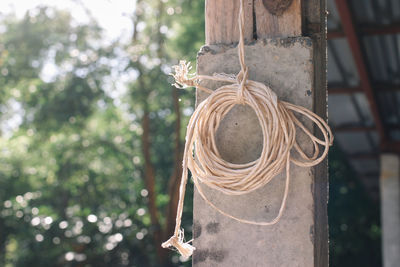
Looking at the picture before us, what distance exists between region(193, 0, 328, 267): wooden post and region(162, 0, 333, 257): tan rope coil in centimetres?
5

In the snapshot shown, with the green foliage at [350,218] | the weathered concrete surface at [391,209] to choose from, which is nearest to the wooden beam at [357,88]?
the weathered concrete surface at [391,209]

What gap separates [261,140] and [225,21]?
1.40ft

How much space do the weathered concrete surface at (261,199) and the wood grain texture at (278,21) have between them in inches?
1.5

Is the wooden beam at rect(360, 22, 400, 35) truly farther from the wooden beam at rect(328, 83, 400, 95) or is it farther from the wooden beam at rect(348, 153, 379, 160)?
the wooden beam at rect(348, 153, 379, 160)

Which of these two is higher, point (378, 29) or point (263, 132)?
point (378, 29)

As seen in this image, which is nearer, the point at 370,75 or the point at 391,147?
the point at 370,75

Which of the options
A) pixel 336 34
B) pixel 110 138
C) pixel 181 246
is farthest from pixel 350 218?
pixel 181 246

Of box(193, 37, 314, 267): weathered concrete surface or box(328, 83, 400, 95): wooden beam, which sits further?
box(328, 83, 400, 95): wooden beam

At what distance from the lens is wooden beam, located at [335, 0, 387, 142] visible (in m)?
4.71

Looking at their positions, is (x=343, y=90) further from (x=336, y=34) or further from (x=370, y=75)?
(x=336, y=34)

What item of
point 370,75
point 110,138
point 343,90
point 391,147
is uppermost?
point 370,75

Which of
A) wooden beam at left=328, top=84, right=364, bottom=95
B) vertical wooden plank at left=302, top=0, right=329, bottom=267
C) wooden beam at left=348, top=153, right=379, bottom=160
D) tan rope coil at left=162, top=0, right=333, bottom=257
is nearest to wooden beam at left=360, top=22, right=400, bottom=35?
wooden beam at left=328, top=84, right=364, bottom=95

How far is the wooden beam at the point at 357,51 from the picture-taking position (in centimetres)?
471

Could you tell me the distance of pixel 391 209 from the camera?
8977mm
